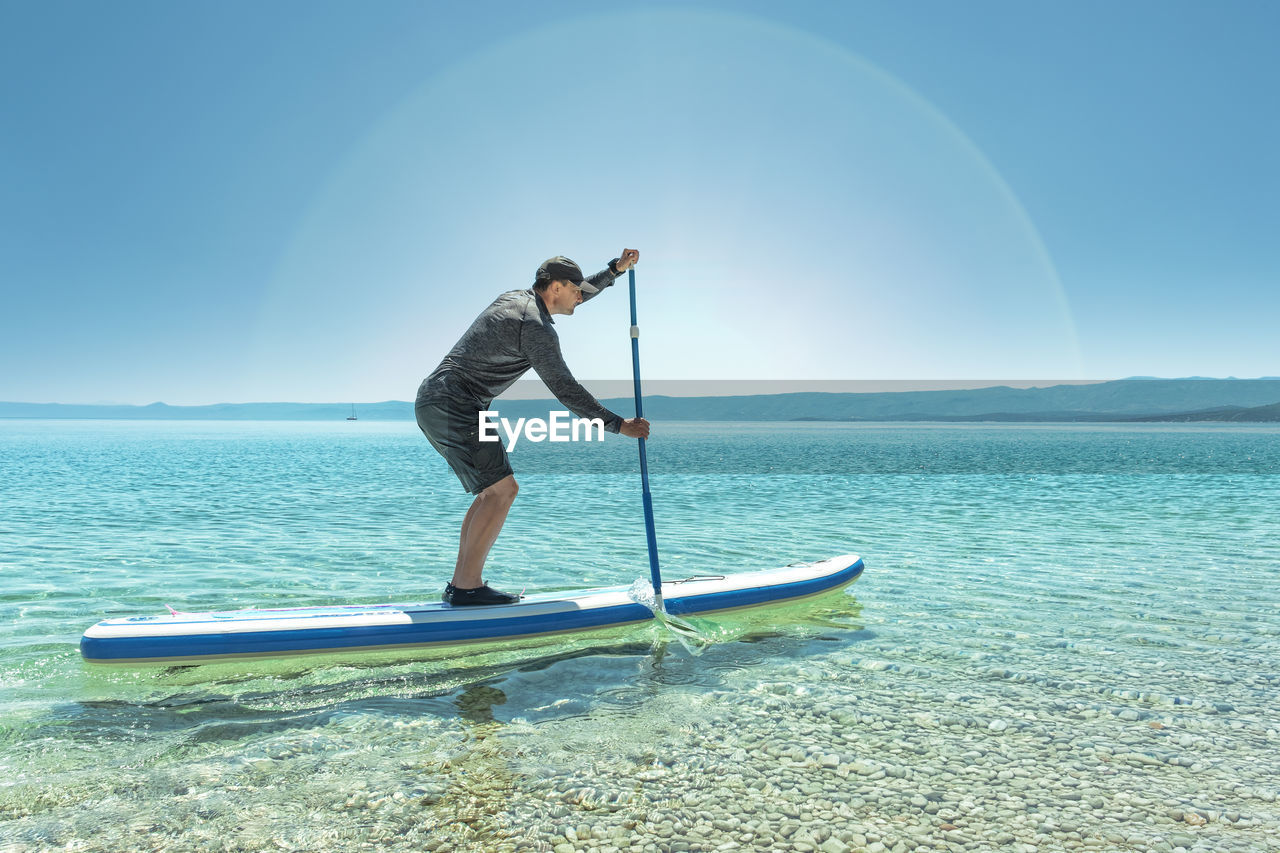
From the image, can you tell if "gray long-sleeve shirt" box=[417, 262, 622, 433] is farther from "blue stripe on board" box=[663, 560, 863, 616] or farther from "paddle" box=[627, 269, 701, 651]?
"blue stripe on board" box=[663, 560, 863, 616]

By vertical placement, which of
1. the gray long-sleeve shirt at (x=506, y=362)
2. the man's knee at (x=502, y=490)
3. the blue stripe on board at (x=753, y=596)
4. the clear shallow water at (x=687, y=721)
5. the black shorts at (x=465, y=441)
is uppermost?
the gray long-sleeve shirt at (x=506, y=362)

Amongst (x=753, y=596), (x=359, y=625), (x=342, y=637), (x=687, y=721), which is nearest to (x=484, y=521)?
(x=359, y=625)

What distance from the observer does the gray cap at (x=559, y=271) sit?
555 cm

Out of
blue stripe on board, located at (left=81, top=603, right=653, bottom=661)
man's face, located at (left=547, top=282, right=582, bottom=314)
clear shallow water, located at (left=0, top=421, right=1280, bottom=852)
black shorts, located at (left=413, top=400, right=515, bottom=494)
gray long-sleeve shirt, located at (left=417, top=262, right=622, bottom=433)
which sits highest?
man's face, located at (left=547, top=282, right=582, bottom=314)

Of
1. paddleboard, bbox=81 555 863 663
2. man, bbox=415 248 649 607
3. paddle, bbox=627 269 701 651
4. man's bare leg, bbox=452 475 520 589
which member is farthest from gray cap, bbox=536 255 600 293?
paddleboard, bbox=81 555 863 663

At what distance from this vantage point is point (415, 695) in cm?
498

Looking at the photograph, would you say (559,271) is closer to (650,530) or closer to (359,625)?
(650,530)

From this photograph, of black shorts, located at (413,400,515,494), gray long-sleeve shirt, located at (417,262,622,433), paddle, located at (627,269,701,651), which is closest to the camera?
gray long-sleeve shirt, located at (417,262,622,433)

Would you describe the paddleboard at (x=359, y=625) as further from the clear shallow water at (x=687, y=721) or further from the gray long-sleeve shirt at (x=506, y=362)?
the gray long-sleeve shirt at (x=506, y=362)

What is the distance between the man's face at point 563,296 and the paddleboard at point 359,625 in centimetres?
237

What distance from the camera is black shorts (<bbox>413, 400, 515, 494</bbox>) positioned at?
5.43 metres

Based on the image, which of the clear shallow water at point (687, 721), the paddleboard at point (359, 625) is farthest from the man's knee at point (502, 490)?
the clear shallow water at point (687, 721)

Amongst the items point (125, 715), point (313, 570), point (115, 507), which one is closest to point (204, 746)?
point (125, 715)

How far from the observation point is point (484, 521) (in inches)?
218
